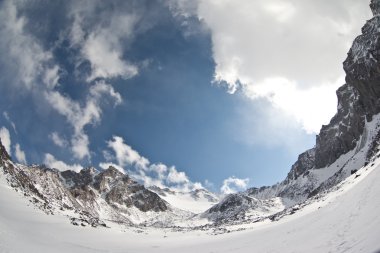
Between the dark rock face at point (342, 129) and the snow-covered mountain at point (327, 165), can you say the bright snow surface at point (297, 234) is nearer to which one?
the snow-covered mountain at point (327, 165)

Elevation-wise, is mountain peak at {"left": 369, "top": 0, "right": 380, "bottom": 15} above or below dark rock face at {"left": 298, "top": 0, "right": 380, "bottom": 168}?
above

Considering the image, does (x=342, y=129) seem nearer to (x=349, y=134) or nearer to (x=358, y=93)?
(x=349, y=134)

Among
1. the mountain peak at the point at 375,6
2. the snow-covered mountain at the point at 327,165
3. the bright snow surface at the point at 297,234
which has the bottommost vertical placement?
the bright snow surface at the point at 297,234

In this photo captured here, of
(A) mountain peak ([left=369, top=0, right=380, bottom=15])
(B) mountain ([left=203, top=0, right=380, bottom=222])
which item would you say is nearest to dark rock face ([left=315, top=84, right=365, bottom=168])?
(B) mountain ([left=203, top=0, right=380, bottom=222])

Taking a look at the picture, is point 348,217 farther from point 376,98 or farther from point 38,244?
point 376,98

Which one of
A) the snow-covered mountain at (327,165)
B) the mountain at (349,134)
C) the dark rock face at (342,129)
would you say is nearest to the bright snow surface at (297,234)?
the snow-covered mountain at (327,165)

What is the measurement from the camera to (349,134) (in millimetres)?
150375

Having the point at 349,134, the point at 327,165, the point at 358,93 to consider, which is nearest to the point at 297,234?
the point at 358,93

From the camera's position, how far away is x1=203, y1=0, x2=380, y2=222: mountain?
11078cm

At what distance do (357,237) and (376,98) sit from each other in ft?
383

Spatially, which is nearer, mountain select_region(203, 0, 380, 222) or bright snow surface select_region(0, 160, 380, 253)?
bright snow surface select_region(0, 160, 380, 253)

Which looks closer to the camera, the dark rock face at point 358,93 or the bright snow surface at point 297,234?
the bright snow surface at point 297,234

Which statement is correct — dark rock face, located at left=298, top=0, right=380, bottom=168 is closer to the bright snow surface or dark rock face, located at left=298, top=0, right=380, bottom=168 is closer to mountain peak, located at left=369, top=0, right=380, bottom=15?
mountain peak, located at left=369, top=0, right=380, bottom=15

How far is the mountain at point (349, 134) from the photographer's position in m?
111
